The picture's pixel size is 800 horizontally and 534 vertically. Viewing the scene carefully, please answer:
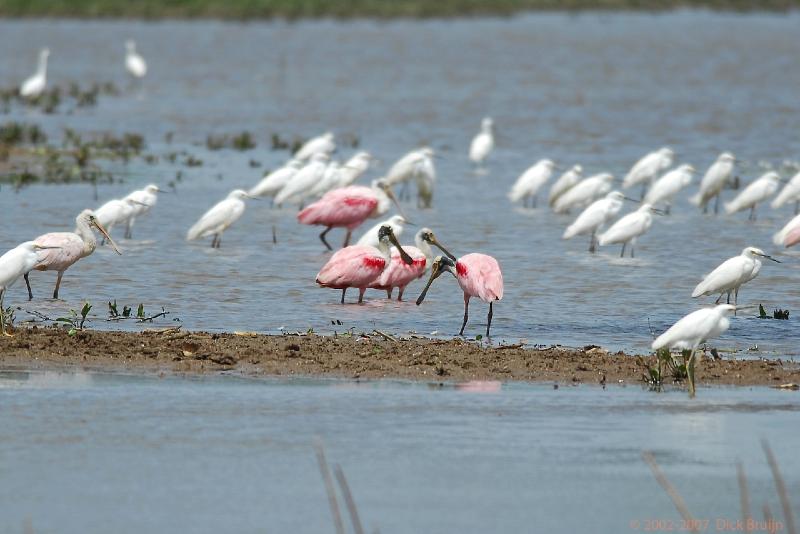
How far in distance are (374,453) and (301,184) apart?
10.8m

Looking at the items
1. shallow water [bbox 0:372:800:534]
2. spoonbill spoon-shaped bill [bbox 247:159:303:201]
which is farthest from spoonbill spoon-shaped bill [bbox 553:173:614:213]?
shallow water [bbox 0:372:800:534]

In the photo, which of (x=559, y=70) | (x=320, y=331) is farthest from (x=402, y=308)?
(x=559, y=70)

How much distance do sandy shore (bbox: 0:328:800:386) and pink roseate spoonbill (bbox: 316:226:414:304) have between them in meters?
1.96

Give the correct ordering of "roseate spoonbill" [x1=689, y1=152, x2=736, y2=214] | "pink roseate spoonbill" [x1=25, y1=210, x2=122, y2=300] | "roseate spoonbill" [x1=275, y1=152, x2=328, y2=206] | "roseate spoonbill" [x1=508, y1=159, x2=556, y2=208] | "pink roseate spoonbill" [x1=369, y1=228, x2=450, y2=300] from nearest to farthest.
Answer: "pink roseate spoonbill" [x1=25, y1=210, x2=122, y2=300] < "pink roseate spoonbill" [x1=369, y1=228, x2=450, y2=300] < "roseate spoonbill" [x1=275, y1=152, x2=328, y2=206] < "roseate spoonbill" [x1=689, y1=152, x2=736, y2=214] < "roseate spoonbill" [x1=508, y1=159, x2=556, y2=208]

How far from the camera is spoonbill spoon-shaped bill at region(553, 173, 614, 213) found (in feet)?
62.0

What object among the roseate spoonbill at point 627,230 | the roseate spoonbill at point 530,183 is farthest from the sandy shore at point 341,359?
the roseate spoonbill at point 530,183

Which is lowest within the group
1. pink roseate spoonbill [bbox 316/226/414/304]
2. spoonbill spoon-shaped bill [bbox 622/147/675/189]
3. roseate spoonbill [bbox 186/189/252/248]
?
roseate spoonbill [bbox 186/189/252/248]

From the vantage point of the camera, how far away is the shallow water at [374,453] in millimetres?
6965

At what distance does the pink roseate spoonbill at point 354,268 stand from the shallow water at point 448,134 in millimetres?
231

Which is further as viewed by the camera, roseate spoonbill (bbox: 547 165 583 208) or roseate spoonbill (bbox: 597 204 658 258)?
roseate spoonbill (bbox: 547 165 583 208)

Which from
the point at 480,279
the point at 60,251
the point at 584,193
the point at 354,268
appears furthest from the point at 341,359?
the point at 584,193

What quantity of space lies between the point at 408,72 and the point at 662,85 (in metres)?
6.54

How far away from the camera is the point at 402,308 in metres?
13.0

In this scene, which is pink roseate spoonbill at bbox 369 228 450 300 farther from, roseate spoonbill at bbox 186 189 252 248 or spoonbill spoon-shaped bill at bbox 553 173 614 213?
spoonbill spoon-shaped bill at bbox 553 173 614 213
